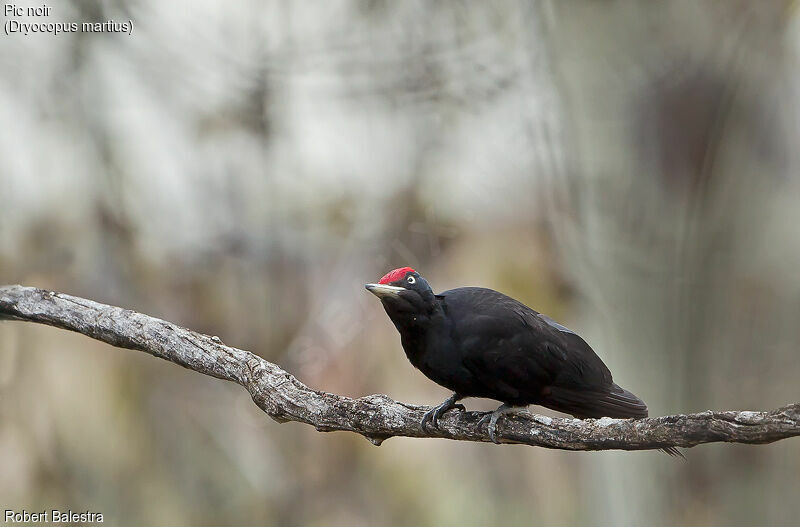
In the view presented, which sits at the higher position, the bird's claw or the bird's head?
the bird's head

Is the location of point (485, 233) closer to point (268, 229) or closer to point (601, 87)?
point (601, 87)

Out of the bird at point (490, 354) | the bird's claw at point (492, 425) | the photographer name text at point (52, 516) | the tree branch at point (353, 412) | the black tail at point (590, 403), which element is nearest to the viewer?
the tree branch at point (353, 412)

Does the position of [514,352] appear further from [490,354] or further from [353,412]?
[353,412]

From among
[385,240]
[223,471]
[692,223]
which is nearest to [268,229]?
[385,240]

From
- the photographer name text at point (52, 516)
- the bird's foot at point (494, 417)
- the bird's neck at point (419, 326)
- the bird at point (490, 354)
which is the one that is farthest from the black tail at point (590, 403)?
the photographer name text at point (52, 516)

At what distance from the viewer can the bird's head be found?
1.70 meters

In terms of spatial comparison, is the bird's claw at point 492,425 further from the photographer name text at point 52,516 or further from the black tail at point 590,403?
the photographer name text at point 52,516

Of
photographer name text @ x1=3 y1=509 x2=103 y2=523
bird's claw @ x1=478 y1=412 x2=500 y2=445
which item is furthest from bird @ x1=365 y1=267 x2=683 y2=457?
photographer name text @ x1=3 y1=509 x2=103 y2=523

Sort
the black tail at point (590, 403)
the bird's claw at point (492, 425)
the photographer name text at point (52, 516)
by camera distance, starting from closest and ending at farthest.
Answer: the bird's claw at point (492, 425), the black tail at point (590, 403), the photographer name text at point (52, 516)

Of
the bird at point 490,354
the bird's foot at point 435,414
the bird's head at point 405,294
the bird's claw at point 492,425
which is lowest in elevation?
the bird's claw at point 492,425

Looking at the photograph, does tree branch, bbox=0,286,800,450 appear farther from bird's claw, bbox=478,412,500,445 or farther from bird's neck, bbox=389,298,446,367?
bird's neck, bbox=389,298,446,367

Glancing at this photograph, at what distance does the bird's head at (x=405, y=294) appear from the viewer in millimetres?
1695

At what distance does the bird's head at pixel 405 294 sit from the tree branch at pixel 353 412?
209 mm

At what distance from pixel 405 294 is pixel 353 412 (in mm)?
289
